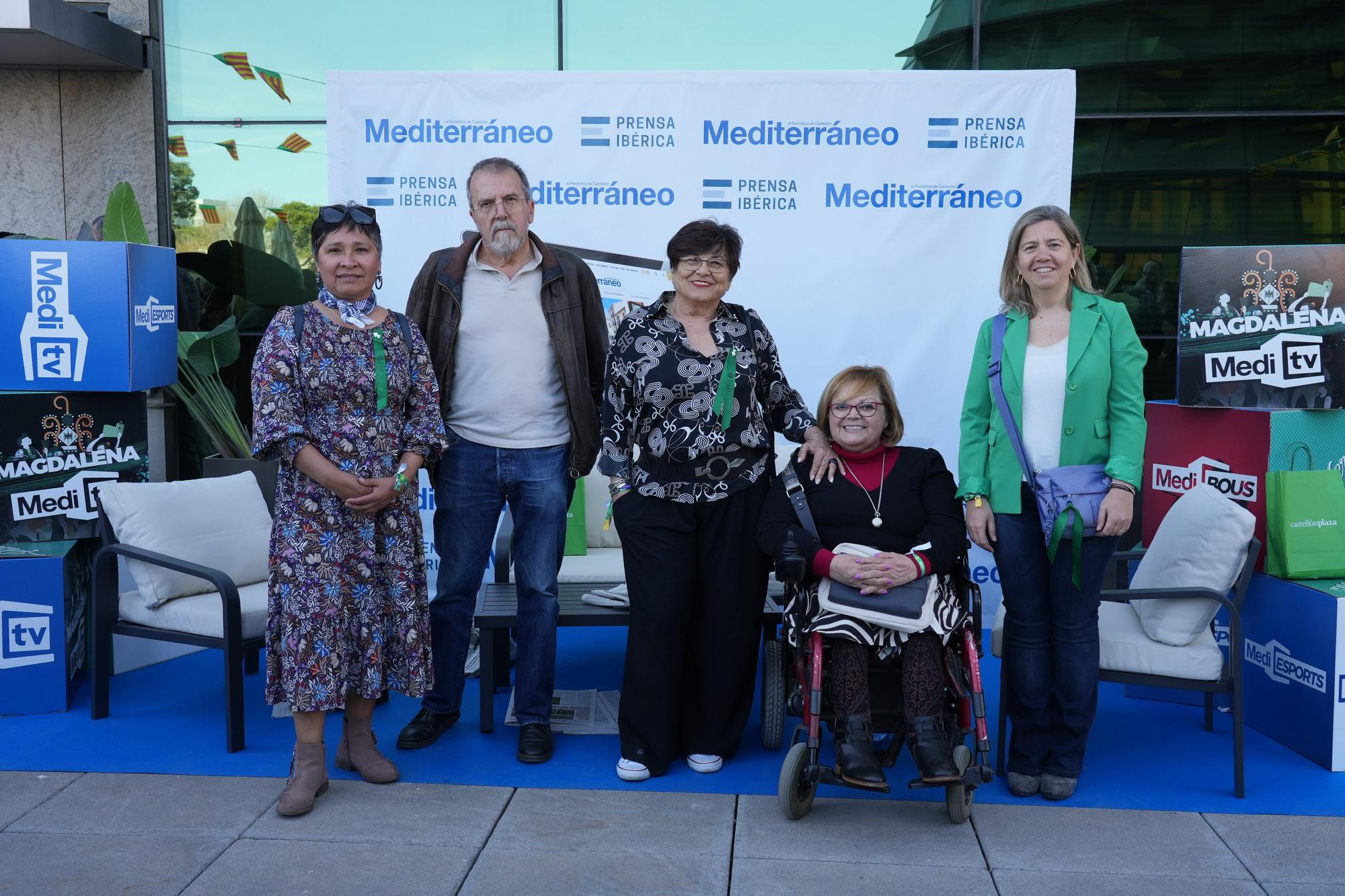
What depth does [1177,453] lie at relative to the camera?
4.73 m

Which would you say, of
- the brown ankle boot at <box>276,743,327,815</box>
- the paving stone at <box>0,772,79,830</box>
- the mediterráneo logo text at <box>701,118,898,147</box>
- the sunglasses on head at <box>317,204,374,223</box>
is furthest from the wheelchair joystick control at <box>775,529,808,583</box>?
the mediterráneo logo text at <box>701,118,898,147</box>

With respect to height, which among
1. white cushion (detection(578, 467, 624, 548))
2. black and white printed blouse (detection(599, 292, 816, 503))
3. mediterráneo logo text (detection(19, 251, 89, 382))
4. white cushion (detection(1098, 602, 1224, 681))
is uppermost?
mediterráneo logo text (detection(19, 251, 89, 382))

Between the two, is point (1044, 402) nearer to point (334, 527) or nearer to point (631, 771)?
point (631, 771)

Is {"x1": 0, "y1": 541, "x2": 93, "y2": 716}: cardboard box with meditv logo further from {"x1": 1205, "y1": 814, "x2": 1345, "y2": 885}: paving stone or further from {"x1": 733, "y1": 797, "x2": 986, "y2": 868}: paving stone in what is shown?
{"x1": 1205, "y1": 814, "x2": 1345, "y2": 885}: paving stone

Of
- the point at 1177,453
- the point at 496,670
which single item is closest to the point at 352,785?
the point at 496,670

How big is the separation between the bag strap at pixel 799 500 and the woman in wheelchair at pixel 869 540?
0.06 feet

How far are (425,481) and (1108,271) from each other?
4292mm

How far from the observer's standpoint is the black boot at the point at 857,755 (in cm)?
323

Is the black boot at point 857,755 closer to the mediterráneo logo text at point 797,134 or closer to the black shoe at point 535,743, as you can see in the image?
the black shoe at point 535,743

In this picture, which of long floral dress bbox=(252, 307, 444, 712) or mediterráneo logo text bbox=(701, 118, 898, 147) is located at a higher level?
mediterráneo logo text bbox=(701, 118, 898, 147)

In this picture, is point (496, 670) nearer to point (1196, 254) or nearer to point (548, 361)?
point (548, 361)

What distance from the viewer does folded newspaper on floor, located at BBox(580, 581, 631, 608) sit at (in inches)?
167

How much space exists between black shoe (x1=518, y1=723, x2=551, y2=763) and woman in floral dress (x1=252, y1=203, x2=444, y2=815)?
51 cm

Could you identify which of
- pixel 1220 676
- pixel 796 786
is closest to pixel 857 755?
pixel 796 786
